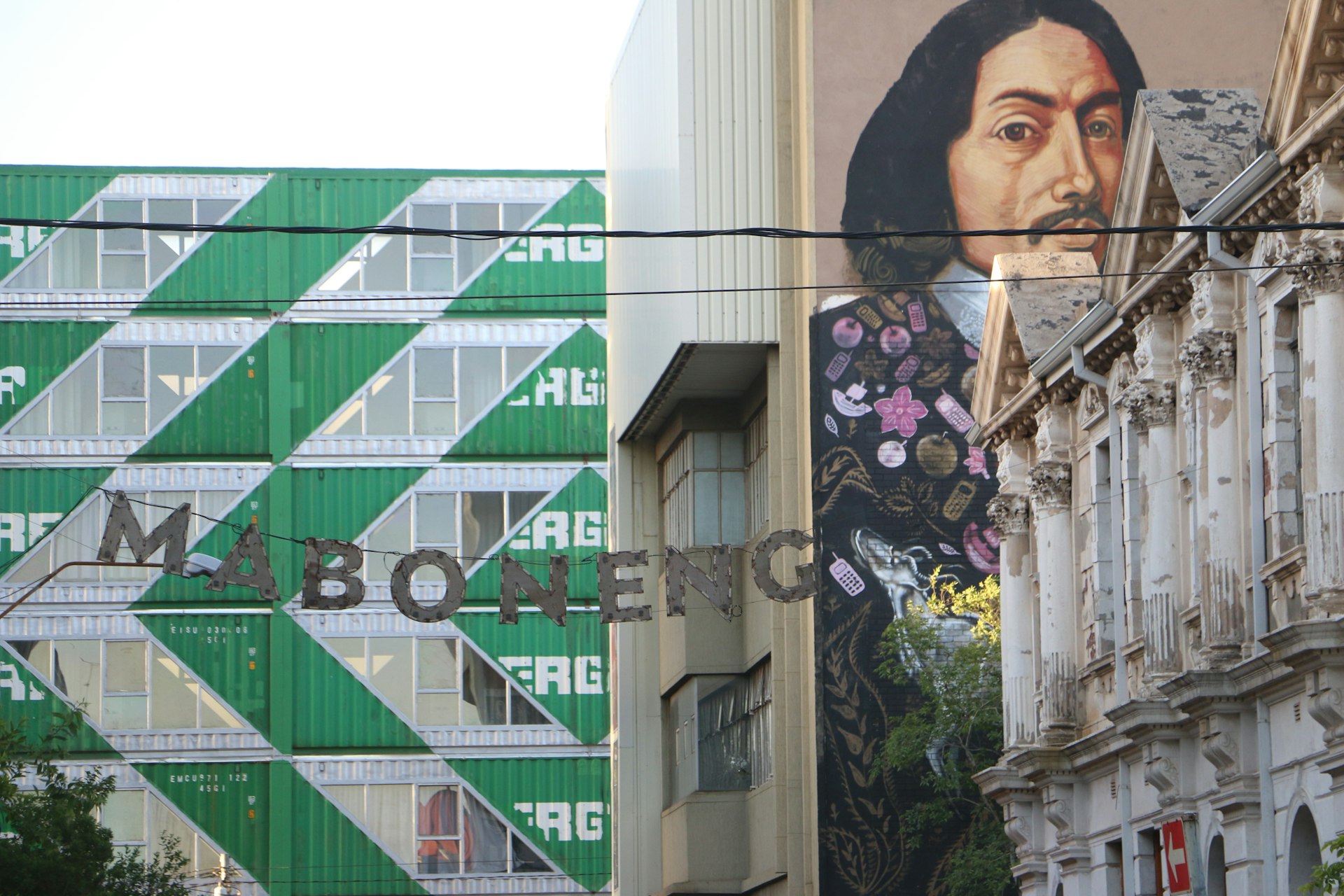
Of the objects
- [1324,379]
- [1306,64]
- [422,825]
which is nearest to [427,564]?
[1324,379]

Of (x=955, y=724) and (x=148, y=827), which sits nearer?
(x=955, y=724)

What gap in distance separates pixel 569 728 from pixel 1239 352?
1590 inches

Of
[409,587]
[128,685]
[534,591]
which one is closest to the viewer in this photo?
[409,587]

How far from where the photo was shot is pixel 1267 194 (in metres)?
22.0

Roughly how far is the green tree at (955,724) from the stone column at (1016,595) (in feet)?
17.2

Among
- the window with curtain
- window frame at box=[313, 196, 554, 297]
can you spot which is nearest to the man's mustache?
the window with curtain

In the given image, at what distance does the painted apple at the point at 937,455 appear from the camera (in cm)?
4250

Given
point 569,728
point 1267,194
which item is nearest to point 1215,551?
point 1267,194

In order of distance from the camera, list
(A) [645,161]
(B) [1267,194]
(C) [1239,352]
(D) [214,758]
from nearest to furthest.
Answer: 1. (B) [1267,194]
2. (C) [1239,352]
3. (A) [645,161]
4. (D) [214,758]

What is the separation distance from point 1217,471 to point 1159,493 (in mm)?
2392

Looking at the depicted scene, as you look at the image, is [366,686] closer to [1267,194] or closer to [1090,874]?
[1090,874]

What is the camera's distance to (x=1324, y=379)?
2070 cm

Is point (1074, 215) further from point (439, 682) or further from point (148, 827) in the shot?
point (148, 827)

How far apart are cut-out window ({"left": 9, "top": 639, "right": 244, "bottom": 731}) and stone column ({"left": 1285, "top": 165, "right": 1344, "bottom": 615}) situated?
44867 millimetres
